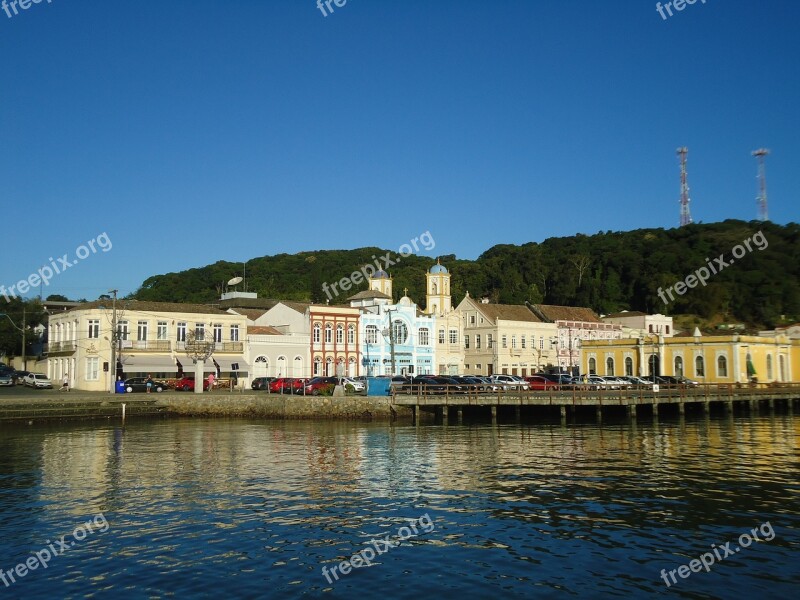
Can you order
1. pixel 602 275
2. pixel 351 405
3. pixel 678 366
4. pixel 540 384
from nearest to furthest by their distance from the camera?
pixel 351 405 → pixel 540 384 → pixel 678 366 → pixel 602 275

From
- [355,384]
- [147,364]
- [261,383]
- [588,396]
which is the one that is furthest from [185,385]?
[588,396]

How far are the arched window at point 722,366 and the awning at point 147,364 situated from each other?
48.9 metres

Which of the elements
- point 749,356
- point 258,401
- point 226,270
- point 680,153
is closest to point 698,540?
point 258,401

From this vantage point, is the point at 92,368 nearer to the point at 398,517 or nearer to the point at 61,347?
the point at 61,347

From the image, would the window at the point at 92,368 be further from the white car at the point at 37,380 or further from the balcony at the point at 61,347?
the white car at the point at 37,380

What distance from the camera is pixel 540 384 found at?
203 feet

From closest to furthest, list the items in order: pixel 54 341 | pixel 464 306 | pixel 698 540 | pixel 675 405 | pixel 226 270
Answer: pixel 698 540 < pixel 675 405 < pixel 54 341 < pixel 464 306 < pixel 226 270

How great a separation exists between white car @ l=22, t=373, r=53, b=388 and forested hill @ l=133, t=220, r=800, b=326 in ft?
163

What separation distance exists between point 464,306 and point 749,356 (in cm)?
2958

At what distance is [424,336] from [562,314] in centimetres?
1852

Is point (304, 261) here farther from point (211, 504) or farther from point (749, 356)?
point (211, 504)

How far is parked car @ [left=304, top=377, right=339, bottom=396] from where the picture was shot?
5578 centimetres

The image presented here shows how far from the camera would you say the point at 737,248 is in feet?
372

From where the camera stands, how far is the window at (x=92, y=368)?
61.5m
